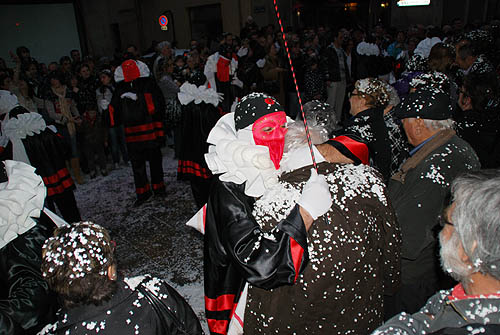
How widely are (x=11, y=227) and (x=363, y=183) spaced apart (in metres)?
1.82

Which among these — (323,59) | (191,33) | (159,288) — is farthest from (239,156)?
(191,33)

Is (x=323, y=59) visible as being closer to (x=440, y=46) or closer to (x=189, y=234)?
(x=440, y=46)

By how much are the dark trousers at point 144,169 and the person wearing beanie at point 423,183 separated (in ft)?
13.0

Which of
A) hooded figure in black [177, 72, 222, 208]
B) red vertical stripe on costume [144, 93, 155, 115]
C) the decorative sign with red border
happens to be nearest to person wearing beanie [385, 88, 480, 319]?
hooded figure in black [177, 72, 222, 208]

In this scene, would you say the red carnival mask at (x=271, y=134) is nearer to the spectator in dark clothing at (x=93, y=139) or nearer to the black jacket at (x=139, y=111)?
the black jacket at (x=139, y=111)

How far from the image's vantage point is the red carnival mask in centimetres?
177

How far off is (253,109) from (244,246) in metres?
0.68

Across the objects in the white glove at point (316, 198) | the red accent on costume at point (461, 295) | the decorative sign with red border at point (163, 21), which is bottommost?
the red accent on costume at point (461, 295)

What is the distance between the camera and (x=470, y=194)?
3.59ft

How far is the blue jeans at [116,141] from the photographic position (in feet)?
22.7

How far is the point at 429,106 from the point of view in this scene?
7.70 ft

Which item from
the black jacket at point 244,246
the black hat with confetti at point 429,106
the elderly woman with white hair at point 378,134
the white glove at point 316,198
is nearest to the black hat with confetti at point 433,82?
the elderly woman with white hair at point 378,134

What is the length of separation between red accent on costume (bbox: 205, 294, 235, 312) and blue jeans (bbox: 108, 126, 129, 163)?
216 inches

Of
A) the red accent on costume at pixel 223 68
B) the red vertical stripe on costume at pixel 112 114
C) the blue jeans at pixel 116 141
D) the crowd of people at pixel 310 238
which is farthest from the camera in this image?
the blue jeans at pixel 116 141
